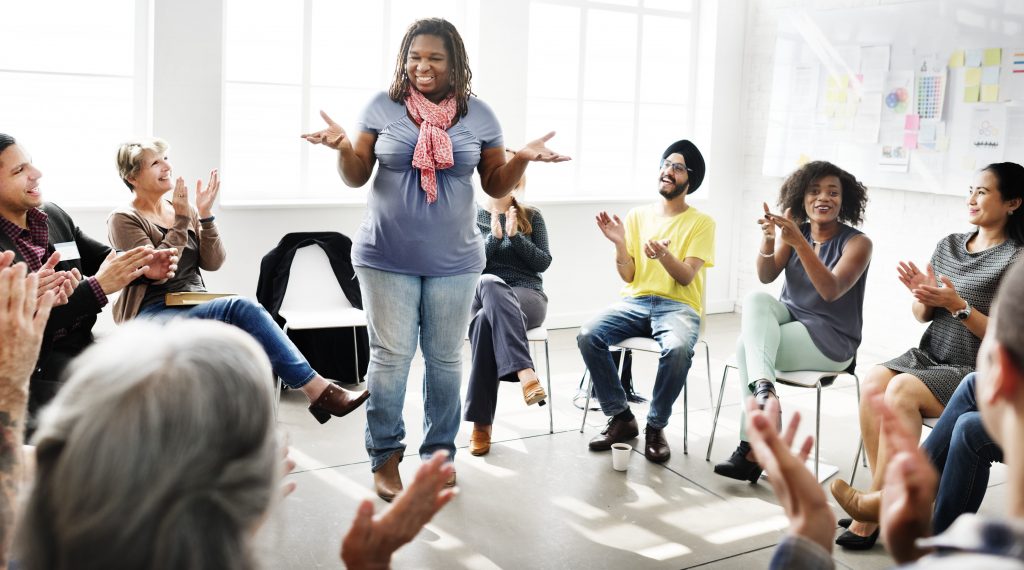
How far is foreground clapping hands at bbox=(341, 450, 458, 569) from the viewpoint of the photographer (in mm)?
1320

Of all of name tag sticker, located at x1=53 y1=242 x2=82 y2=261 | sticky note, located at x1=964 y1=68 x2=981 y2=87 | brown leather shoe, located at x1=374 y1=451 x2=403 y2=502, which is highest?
sticky note, located at x1=964 y1=68 x2=981 y2=87

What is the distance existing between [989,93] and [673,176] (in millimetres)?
2083

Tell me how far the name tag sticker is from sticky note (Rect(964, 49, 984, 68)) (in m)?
4.44

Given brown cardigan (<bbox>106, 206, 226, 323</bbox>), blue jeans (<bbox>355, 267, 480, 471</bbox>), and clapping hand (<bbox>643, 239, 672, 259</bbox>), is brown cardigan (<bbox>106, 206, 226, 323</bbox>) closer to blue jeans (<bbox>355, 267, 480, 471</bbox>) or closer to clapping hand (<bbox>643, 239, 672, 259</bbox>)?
blue jeans (<bbox>355, 267, 480, 471</bbox>)

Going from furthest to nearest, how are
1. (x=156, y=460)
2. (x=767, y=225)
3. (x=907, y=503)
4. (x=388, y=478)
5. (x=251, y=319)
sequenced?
(x=767, y=225) → (x=251, y=319) → (x=388, y=478) → (x=907, y=503) → (x=156, y=460)

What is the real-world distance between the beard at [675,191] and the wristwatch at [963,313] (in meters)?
1.33

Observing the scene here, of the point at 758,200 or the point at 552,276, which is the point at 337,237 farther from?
the point at 758,200

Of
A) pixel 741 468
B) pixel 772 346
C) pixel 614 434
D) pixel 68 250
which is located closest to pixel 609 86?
pixel 614 434

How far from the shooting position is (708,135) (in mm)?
6770

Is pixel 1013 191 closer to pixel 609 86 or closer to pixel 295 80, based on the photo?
pixel 609 86

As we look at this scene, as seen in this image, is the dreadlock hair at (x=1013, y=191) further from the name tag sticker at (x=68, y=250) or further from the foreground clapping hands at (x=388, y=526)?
the name tag sticker at (x=68, y=250)

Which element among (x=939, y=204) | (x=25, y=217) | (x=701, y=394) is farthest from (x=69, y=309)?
(x=939, y=204)

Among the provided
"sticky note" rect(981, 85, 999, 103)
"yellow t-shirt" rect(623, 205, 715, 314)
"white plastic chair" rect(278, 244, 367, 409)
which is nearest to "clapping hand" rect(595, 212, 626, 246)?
"yellow t-shirt" rect(623, 205, 715, 314)

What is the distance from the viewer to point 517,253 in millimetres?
4246
